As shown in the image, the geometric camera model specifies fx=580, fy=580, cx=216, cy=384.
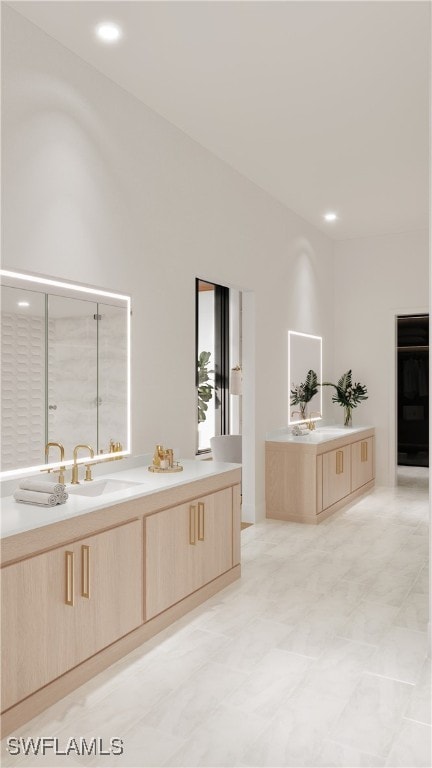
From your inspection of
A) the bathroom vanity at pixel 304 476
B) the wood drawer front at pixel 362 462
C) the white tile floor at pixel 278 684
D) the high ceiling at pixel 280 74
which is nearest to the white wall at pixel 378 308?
the wood drawer front at pixel 362 462

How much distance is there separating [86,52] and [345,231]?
4483 millimetres

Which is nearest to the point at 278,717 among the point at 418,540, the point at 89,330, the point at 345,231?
the point at 89,330

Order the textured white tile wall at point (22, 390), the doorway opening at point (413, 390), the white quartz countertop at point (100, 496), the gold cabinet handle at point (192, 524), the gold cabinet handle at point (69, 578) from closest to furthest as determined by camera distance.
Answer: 1. the white quartz countertop at point (100, 496)
2. the gold cabinet handle at point (69, 578)
3. the textured white tile wall at point (22, 390)
4. the gold cabinet handle at point (192, 524)
5. the doorway opening at point (413, 390)

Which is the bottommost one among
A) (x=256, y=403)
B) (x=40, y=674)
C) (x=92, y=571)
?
(x=40, y=674)

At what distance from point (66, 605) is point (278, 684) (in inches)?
39.1

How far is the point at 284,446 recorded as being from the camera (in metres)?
5.43

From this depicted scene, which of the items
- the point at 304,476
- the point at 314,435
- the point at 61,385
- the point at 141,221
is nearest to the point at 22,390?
the point at 61,385

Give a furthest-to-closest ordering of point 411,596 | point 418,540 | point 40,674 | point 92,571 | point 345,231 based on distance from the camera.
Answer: point 345,231
point 418,540
point 411,596
point 92,571
point 40,674

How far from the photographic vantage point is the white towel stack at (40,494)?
2.53 metres

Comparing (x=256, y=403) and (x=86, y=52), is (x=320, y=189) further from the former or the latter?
(x=86, y=52)

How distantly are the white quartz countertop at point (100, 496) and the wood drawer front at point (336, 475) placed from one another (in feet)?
6.80

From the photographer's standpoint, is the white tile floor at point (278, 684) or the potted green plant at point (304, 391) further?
the potted green plant at point (304, 391)

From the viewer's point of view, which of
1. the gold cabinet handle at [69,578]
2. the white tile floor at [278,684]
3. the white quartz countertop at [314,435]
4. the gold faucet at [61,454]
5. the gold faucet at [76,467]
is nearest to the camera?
the white tile floor at [278,684]

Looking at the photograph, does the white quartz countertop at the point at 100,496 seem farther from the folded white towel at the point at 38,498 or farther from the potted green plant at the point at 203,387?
the potted green plant at the point at 203,387
